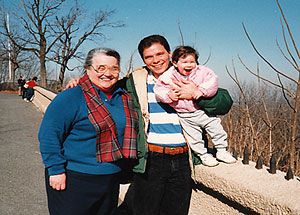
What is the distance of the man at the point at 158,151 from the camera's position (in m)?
2.15

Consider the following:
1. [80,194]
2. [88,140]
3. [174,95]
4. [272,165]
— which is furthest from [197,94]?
[80,194]

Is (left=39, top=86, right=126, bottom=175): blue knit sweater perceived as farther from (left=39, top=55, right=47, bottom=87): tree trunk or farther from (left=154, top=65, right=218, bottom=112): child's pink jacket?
(left=39, top=55, right=47, bottom=87): tree trunk

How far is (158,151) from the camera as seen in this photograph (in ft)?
7.06

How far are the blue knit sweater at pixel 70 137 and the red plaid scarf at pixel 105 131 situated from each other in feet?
0.13

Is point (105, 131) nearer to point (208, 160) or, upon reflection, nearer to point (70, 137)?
point (70, 137)

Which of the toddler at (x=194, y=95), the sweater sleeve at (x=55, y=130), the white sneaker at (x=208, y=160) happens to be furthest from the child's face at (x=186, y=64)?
the sweater sleeve at (x=55, y=130)

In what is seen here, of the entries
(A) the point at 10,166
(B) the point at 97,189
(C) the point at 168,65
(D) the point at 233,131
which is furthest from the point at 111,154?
(A) the point at 10,166

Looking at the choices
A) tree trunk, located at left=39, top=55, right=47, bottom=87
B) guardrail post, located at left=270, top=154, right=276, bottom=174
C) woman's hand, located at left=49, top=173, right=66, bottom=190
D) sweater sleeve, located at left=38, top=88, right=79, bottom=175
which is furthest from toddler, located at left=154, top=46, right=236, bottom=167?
tree trunk, located at left=39, top=55, right=47, bottom=87

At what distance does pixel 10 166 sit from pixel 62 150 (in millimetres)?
3290

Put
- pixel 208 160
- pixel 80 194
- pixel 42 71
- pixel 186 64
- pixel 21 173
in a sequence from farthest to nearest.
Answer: pixel 42 71
pixel 21 173
pixel 208 160
pixel 186 64
pixel 80 194

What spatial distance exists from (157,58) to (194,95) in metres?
0.49

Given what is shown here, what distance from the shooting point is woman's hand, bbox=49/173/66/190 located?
188 centimetres

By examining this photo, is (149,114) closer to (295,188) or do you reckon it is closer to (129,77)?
(129,77)

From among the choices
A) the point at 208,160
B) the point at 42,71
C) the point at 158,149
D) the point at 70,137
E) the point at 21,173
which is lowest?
the point at 21,173
